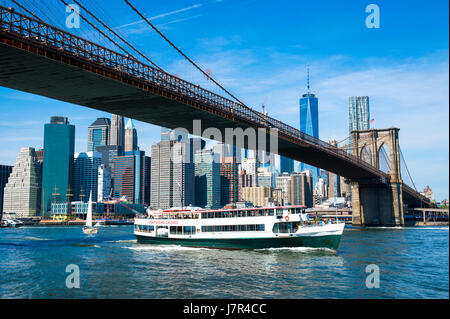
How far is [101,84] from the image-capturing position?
39.4 m

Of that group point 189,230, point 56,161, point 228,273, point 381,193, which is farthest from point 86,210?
point 228,273

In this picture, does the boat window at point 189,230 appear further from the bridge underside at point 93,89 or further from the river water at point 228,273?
the bridge underside at point 93,89

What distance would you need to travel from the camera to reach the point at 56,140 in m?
199

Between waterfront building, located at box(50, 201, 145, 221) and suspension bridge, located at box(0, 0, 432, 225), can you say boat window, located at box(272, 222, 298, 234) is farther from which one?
waterfront building, located at box(50, 201, 145, 221)

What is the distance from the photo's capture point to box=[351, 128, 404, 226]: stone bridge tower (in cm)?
8938

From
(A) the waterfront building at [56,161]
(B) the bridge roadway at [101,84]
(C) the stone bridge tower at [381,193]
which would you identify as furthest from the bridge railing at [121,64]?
A: (A) the waterfront building at [56,161]

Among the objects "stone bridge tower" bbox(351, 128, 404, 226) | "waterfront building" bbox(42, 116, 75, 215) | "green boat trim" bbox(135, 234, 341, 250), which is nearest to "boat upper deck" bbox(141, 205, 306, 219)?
"green boat trim" bbox(135, 234, 341, 250)

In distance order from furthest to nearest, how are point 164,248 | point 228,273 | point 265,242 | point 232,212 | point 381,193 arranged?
point 381,193
point 164,248
point 232,212
point 265,242
point 228,273

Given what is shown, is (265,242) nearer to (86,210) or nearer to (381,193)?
(381,193)

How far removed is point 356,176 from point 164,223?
57.1 meters

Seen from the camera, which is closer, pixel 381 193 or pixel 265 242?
pixel 265 242

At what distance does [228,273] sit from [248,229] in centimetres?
1288

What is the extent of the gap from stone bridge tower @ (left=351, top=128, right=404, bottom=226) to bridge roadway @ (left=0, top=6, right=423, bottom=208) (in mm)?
39030

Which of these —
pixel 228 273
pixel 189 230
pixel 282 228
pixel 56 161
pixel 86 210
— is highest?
pixel 56 161
